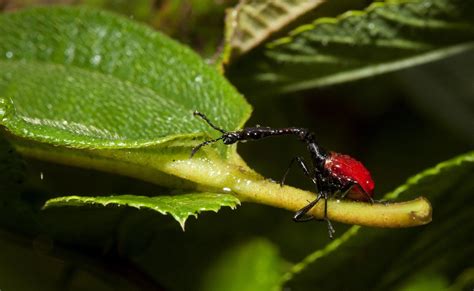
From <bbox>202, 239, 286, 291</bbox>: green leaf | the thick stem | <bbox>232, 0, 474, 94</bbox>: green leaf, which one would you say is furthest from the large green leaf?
<bbox>202, 239, 286, 291</bbox>: green leaf

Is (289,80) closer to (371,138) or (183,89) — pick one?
(183,89)

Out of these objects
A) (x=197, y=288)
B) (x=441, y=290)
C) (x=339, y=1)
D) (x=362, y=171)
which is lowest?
(x=197, y=288)

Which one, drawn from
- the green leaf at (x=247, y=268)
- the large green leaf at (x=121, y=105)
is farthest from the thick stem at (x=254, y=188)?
the green leaf at (x=247, y=268)

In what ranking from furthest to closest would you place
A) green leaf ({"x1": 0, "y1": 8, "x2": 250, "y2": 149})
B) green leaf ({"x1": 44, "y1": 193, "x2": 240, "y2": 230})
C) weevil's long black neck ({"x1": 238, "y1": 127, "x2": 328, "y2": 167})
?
1. weevil's long black neck ({"x1": 238, "y1": 127, "x2": 328, "y2": 167})
2. green leaf ({"x1": 0, "y1": 8, "x2": 250, "y2": 149})
3. green leaf ({"x1": 44, "y1": 193, "x2": 240, "y2": 230})

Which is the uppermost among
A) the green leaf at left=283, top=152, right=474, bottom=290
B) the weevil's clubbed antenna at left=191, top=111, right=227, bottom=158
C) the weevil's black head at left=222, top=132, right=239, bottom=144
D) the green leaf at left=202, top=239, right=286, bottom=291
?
the weevil's clubbed antenna at left=191, top=111, right=227, bottom=158

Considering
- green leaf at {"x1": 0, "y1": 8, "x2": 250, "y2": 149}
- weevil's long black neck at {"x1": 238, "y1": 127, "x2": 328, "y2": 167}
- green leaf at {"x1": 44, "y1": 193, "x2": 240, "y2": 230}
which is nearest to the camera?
green leaf at {"x1": 44, "y1": 193, "x2": 240, "y2": 230}

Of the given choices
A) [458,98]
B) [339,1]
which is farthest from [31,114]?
[458,98]

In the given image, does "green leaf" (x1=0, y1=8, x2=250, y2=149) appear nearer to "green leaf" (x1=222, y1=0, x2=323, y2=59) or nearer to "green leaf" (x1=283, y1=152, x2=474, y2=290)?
"green leaf" (x1=222, y1=0, x2=323, y2=59)

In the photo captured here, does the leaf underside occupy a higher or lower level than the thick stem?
higher
